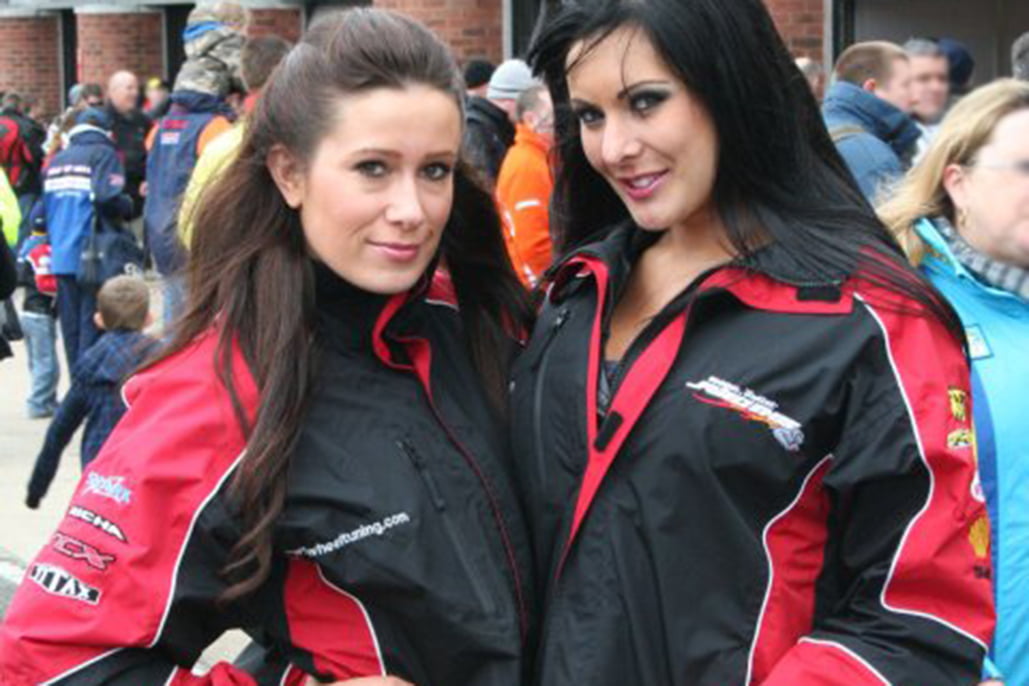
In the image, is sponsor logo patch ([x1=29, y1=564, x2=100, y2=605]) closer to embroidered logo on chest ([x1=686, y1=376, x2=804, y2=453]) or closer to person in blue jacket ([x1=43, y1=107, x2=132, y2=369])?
embroidered logo on chest ([x1=686, y1=376, x2=804, y2=453])

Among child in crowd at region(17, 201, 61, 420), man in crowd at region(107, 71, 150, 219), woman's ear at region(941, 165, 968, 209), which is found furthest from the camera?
man in crowd at region(107, 71, 150, 219)

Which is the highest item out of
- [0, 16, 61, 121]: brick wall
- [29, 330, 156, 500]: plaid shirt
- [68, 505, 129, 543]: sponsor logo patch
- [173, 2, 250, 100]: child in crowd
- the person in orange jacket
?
[68, 505, 129, 543]: sponsor logo patch

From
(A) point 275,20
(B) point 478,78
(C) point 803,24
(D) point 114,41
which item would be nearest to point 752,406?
(B) point 478,78

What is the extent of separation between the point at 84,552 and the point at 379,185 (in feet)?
2.09

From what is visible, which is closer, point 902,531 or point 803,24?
point 902,531

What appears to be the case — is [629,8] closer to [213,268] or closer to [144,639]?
[213,268]

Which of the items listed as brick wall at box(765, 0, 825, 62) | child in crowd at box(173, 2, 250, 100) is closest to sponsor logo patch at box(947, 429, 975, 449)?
child in crowd at box(173, 2, 250, 100)

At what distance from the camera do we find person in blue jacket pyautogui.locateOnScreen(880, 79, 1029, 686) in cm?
300

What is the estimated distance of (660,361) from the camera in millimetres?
2291

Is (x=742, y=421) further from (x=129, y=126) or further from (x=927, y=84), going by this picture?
(x=129, y=126)

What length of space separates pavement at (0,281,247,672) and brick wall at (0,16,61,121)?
33.7ft

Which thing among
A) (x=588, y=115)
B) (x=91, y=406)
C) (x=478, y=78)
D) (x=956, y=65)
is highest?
(x=588, y=115)

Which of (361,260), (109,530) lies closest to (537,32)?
(361,260)

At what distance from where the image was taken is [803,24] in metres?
10.7
